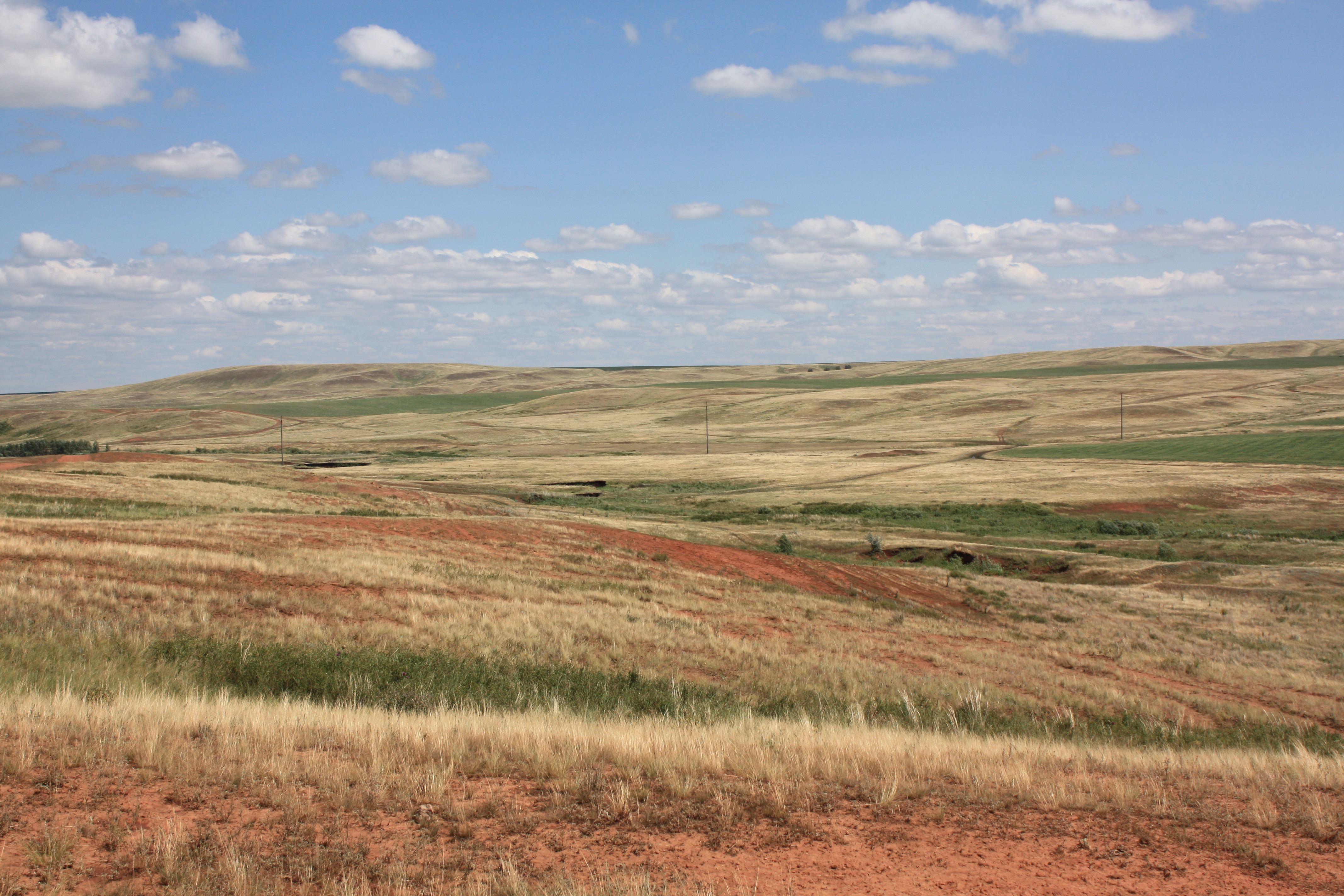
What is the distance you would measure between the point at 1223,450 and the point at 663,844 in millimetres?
87337

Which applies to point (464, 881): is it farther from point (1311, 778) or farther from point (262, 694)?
point (1311, 778)

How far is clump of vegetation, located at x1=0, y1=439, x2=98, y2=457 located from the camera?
7794 cm

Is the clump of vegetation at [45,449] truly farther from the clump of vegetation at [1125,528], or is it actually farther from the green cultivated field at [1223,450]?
the green cultivated field at [1223,450]

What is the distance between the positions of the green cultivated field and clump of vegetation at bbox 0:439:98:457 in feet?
Result: 295

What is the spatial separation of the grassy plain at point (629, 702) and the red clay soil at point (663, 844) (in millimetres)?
32

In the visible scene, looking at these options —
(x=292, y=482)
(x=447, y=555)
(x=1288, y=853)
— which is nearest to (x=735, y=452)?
(x=292, y=482)

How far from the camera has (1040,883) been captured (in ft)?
19.0

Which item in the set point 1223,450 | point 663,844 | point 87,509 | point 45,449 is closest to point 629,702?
point 663,844

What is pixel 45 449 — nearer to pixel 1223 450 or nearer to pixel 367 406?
pixel 367 406

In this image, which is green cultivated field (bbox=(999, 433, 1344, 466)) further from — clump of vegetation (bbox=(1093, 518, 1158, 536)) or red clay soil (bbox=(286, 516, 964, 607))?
red clay soil (bbox=(286, 516, 964, 607))

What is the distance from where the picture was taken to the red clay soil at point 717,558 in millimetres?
25891

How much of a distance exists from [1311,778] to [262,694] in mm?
11695

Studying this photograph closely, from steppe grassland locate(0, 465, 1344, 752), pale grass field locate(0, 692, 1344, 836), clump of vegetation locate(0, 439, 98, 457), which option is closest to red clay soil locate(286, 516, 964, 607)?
steppe grassland locate(0, 465, 1344, 752)

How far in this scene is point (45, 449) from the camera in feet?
258
